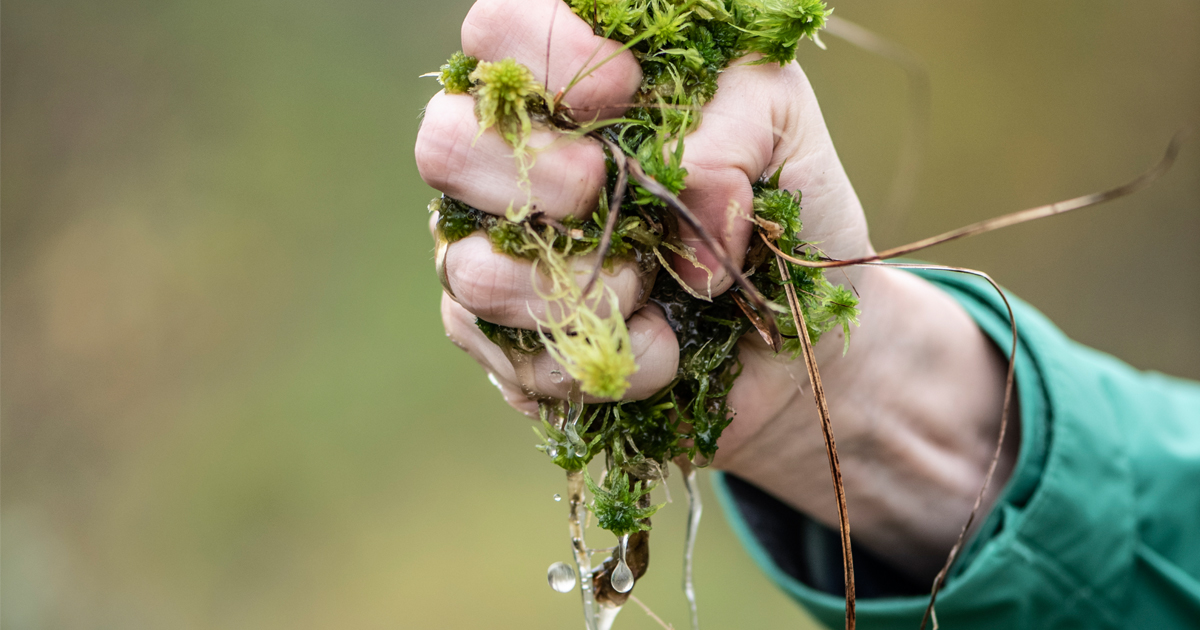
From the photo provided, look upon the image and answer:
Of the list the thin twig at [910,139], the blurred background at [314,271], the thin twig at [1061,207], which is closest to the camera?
the thin twig at [1061,207]

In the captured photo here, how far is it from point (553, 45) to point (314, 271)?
169cm

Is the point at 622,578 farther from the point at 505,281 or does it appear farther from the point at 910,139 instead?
the point at 910,139

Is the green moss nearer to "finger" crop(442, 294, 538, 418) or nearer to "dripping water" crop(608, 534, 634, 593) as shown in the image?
"finger" crop(442, 294, 538, 418)

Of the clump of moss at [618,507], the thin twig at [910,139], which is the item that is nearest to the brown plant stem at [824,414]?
the clump of moss at [618,507]

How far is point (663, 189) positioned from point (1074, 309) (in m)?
2.21

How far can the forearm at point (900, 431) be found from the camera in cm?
65

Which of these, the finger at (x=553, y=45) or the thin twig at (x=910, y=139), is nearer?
the finger at (x=553, y=45)

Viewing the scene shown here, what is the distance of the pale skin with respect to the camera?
412 millimetres

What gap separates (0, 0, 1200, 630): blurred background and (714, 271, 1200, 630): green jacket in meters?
1.09

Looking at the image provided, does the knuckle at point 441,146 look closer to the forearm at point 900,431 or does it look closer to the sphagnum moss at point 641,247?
the sphagnum moss at point 641,247

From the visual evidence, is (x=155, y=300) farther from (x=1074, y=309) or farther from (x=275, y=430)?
(x=1074, y=309)

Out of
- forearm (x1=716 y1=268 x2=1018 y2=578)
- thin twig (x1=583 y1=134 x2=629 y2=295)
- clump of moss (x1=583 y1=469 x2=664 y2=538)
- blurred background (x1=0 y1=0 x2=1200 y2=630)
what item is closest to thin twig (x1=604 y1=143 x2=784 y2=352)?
thin twig (x1=583 y1=134 x2=629 y2=295)

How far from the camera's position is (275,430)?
5.90 ft

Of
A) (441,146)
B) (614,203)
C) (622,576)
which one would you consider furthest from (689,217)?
(622,576)
